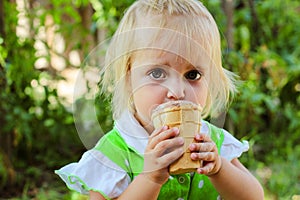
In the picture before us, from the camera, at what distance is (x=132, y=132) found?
122 centimetres

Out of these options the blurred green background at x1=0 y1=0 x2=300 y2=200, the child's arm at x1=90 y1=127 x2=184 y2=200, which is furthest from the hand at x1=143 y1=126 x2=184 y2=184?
the blurred green background at x1=0 y1=0 x2=300 y2=200

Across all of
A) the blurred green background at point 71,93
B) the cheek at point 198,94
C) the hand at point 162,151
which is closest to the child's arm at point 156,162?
the hand at point 162,151

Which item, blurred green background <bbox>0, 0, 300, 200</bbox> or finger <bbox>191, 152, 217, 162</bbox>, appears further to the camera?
blurred green background <bbox>0, 0, 300, 200</bbox>

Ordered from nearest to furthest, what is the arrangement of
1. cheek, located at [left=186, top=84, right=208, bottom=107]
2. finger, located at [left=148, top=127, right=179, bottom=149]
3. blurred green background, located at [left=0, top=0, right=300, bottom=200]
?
finger, located at [left=148, top=127, right=179, bottom=149] → cheek, located at [left=186, top=84, right=208, bottom=107] → blurred green background, located at [left=0, top=0, right=300, bottom=200]

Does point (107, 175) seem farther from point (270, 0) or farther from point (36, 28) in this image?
point (270, 0)

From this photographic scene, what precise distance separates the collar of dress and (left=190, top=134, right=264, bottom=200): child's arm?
6.1 inches

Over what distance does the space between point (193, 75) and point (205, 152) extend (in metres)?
0.17

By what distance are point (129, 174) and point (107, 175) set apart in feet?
0.16

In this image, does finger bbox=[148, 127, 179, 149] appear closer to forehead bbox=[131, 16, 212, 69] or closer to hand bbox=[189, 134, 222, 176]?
hand bbox=[189, 134, 222, 176]

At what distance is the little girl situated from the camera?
107 centimetres

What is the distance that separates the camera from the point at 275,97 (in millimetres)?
2932

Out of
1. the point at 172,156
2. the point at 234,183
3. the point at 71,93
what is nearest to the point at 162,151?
the point at 172,156

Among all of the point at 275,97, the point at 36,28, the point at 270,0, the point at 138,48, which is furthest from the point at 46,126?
the point at 138,48

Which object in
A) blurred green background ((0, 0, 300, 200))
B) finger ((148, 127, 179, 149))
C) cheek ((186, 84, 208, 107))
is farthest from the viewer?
blurred green background ((0, 0, 300, 200))
